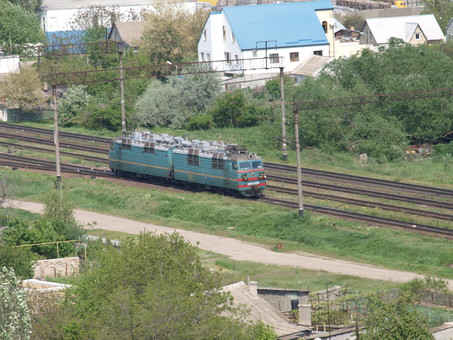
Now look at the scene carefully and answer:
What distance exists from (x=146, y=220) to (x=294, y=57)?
45184mm

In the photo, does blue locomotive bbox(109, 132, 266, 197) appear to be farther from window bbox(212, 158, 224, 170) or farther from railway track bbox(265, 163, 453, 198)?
railway track bbox(265, 163, 453, 198)

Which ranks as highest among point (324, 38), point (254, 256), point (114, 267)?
point (324, 38)

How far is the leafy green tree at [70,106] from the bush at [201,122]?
12063 millimetres

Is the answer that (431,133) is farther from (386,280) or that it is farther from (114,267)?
(114,267)

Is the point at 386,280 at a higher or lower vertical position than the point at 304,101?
lower

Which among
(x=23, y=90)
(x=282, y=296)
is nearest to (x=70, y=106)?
(x=23, y=90)

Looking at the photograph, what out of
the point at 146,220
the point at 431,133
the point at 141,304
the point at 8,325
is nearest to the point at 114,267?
the point at 141,304

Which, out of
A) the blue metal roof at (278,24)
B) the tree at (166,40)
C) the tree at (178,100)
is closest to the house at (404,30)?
the blue metal roof at (278,24)

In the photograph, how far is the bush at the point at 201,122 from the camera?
8199cm

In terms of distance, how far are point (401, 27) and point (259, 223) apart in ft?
204

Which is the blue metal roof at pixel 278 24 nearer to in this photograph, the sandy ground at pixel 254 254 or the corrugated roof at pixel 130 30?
the corrugated roof at pixel 130 30

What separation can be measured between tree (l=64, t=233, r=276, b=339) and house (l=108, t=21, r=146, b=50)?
81989mm

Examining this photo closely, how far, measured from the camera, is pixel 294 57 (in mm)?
97625

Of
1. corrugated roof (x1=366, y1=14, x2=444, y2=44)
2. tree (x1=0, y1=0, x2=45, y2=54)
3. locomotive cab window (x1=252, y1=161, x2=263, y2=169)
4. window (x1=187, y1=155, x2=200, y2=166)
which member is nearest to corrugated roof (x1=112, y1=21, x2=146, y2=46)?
tree (x1=0, y1=0, x2=45, y2=54)
